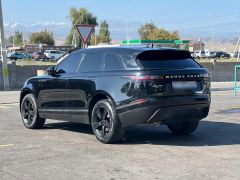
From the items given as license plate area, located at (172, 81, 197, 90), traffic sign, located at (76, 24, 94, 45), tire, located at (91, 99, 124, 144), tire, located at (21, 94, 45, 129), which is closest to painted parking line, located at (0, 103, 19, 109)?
traffic sign, located at (76, 24, 94, 45)

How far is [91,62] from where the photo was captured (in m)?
9.91

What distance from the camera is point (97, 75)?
374 inches

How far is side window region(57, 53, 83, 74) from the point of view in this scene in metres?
10.3

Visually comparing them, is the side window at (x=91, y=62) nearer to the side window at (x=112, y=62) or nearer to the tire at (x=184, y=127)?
the side window at (x=112, y=62)

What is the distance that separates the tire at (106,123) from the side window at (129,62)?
746mm

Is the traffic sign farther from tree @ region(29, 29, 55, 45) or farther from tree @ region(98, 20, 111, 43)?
tree @ region(29, 29, 55, 45)

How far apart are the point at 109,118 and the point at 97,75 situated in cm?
90

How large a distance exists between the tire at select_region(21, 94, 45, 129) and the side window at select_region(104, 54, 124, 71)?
247cm

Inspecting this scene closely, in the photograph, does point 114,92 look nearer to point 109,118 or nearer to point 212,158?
point 109,118

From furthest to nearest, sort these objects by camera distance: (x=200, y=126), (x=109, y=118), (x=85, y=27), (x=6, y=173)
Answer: (x=85, y=27)
(x=200, y=126)
(x=109, y=118)
(x=6, y=173)

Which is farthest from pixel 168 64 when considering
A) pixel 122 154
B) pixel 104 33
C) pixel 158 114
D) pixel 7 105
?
pixel 104 33

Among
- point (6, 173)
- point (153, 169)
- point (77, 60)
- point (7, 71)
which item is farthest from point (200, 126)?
point (7, 71)

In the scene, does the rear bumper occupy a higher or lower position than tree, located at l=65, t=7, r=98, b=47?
lower

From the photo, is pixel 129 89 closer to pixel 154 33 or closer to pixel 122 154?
pixel 122 154
